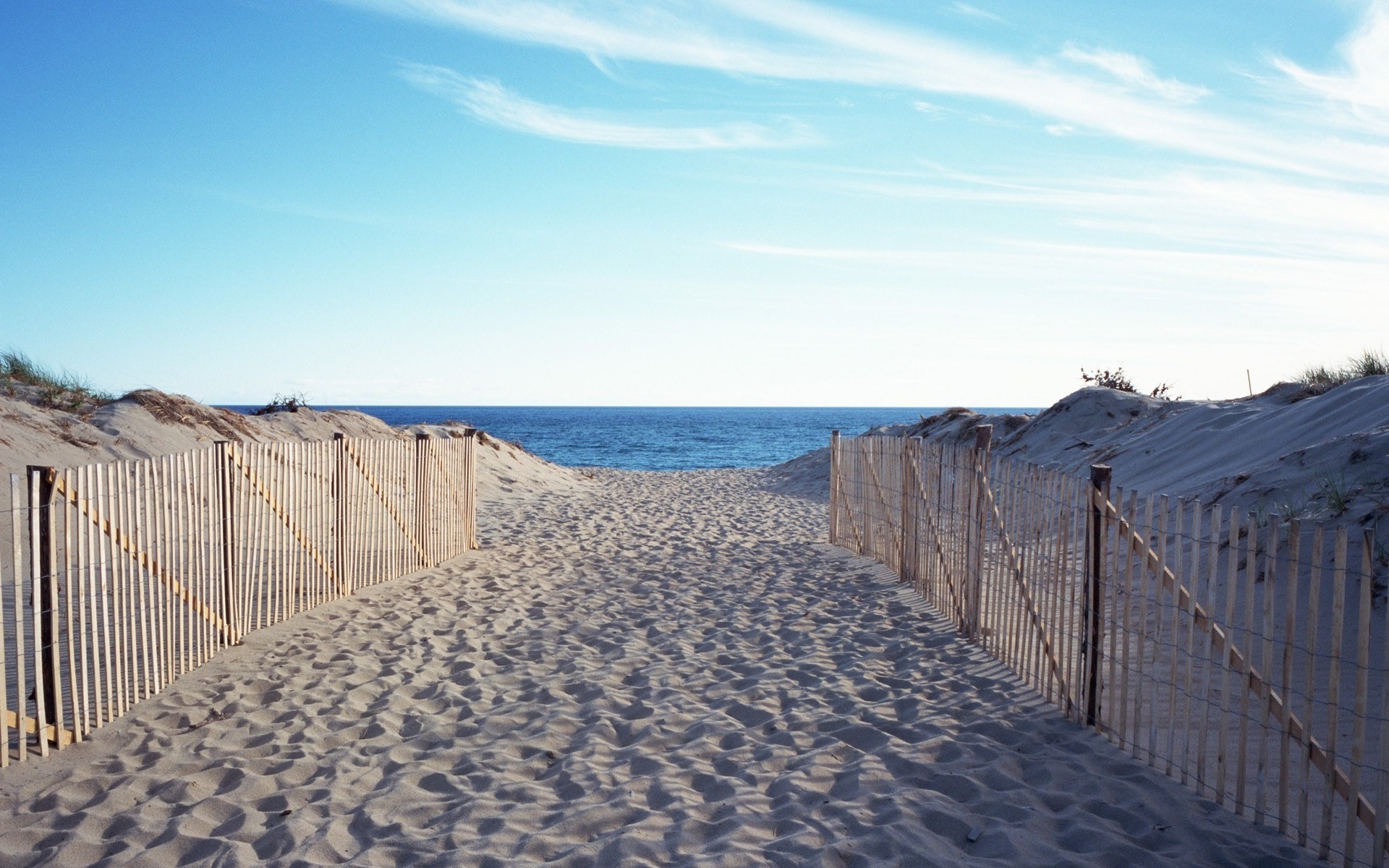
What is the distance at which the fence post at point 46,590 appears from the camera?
459 cm

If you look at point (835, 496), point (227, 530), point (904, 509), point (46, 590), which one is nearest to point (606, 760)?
point (46, 590)

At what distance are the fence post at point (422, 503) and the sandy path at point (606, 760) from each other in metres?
2.09

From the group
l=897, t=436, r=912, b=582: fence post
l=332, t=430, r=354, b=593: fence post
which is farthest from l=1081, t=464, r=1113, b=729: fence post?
l=332, t=430, r=354, b=593: fence post

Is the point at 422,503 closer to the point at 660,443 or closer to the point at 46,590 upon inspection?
the point at 46,590

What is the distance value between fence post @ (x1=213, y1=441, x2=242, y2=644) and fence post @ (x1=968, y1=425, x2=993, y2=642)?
18.7 feet

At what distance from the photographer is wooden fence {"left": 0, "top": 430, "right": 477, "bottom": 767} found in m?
4.69

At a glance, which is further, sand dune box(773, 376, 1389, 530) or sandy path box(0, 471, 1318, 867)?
sand dune box(773, 376, 1389, 530)

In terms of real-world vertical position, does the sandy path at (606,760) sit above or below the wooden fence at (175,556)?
below

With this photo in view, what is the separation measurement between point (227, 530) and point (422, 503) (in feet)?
11.3

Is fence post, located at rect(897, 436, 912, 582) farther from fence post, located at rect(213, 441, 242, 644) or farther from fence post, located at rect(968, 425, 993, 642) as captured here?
fence post, located at rect(213, 441, 242, 644)

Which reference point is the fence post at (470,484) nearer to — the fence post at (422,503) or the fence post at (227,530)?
the fence post at (422,503)

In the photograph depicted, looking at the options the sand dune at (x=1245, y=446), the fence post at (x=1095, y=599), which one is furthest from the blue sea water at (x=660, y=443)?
the fence post at (x=1095, y=599)

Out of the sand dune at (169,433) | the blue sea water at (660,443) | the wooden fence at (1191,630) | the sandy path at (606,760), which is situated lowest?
the blue sea water at (660,443)

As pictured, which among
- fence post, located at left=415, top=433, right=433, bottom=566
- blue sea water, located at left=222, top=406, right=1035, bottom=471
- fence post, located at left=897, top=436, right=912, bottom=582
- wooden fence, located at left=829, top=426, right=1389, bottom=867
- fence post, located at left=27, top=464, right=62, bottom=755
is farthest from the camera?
blue sea water, located at left=222, top=406, right=1035, bottom=471
